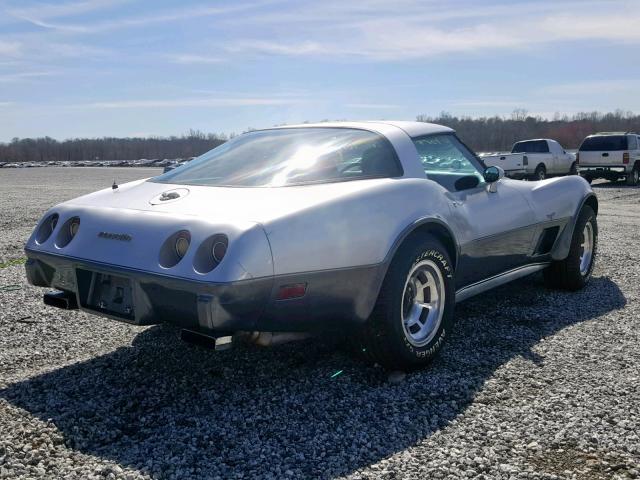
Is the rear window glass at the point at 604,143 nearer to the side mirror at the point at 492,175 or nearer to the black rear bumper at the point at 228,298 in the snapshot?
the side mirror at the point at 492,175

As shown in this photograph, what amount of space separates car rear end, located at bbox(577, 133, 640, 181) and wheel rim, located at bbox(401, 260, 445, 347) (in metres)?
19.9

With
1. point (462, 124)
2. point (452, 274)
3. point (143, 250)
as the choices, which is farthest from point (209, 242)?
point (462, 124)

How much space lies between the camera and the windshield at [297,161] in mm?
3664

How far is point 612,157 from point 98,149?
323 feet

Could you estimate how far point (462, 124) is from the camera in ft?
275

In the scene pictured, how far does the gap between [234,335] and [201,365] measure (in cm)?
91

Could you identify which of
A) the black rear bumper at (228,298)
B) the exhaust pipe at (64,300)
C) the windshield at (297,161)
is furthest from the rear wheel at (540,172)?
the exhaust pipe at (64,300)

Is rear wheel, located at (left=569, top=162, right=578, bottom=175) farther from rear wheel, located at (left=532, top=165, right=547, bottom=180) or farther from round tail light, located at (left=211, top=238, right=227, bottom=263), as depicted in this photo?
round tail light, located at (left=211, top=238, right=227, bottom=263)

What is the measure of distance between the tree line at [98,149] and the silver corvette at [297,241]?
306 feet

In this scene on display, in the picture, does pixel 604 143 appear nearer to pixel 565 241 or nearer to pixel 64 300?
pixel 565 241

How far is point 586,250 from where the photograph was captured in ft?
19.6

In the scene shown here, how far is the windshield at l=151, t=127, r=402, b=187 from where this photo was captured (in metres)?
3.66

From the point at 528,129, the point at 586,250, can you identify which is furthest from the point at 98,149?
the point at 586,250

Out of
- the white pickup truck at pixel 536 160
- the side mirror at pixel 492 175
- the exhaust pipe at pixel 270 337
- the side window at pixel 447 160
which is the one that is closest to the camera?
the exhaust pipe at pixel 270 337
